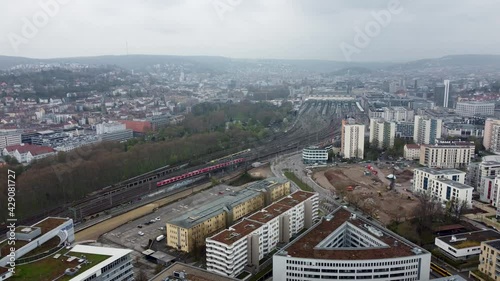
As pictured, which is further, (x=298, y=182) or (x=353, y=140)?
(x=353, y=140)

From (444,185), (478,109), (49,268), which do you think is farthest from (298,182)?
(478,109)

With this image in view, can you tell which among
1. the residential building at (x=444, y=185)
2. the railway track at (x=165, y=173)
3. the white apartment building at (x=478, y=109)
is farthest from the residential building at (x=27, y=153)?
the white apartment building at (x=478, y=109)

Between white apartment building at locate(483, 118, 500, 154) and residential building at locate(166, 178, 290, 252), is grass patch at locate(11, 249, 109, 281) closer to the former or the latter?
residential building at locate(166, 178, 290, 252)

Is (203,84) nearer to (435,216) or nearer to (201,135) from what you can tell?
(201,135)

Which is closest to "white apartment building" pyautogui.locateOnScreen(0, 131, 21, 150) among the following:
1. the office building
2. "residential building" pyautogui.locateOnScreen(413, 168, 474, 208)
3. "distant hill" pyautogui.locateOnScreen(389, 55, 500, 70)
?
"residential building" pyautogui.locateOnScreen(413, 168, 474, 208)

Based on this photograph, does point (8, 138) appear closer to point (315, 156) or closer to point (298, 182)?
point (298, 182)
